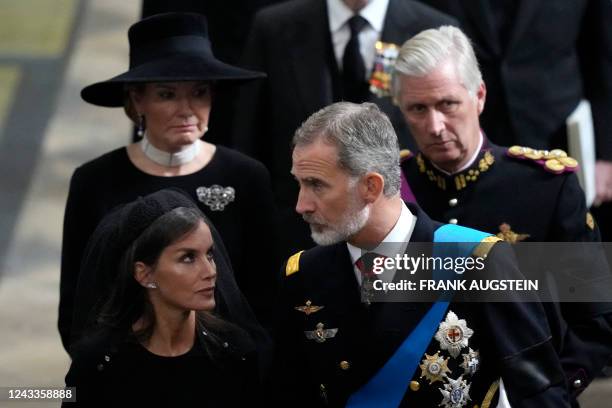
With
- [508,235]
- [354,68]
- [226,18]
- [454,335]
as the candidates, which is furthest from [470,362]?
[226,18]

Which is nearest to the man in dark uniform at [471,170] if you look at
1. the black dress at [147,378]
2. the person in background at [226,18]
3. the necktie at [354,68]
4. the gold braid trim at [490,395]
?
the gold braid trim at [490,395]

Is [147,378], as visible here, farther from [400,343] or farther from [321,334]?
[400,343]

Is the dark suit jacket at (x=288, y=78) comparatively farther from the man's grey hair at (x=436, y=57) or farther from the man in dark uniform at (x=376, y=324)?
the man in dark uniform at (x=376, y=324)

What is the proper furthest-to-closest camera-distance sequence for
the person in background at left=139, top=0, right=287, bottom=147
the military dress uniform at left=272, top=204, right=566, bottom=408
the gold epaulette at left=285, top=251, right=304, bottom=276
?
the person in background at left=139, top=0, right=287, bottom=147, the gold epaulette at left=285, top=251, right=304, bottom=276, the military dress uniform at left=272, top=204, right=566, bottom=408

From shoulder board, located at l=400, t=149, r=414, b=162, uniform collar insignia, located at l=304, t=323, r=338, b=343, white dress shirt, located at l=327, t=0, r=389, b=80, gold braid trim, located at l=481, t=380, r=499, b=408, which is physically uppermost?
white dress shirt, located at l=327, t=0, r=389, b=80

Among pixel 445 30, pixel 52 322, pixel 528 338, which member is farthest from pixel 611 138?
pixel 52 322

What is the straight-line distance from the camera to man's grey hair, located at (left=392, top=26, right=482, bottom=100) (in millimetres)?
5266

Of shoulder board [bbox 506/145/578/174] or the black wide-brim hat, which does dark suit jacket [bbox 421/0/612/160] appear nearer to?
shoulder board [bbox 506/145/578/174]

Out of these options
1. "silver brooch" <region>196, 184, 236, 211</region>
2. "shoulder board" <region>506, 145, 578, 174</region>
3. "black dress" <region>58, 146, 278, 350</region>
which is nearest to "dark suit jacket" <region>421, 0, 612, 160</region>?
"shoulder board" <region>506, 145, 578, 174</region>

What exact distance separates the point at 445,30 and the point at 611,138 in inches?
47.2

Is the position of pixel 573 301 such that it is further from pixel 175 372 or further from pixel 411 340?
pixel 175 372

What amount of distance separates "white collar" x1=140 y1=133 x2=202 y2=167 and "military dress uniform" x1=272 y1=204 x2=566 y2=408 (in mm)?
841

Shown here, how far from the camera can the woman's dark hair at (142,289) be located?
467 cm

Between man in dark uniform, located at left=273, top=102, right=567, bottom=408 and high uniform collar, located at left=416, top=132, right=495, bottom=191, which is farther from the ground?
high uniform collar, located at left=416, top=132, right=495, bottom=191
